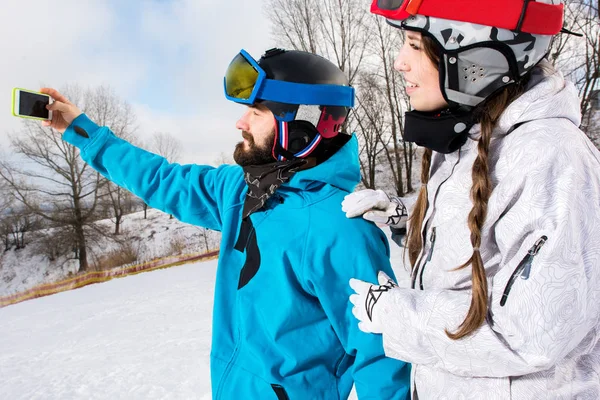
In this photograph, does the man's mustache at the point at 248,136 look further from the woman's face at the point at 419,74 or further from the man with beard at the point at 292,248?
the woman's face at the point at 419,74

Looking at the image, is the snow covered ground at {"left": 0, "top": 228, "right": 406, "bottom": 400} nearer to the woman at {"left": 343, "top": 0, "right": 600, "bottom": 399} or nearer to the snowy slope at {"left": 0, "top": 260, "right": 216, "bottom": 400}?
the snowy slope at {"left": 0, "top": 260, "right": 216, "bottom": 400}

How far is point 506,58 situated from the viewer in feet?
3.57

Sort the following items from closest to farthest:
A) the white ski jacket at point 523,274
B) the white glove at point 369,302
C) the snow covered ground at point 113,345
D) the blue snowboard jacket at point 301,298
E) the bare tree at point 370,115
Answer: the white ski jacket at point 523,274, the white glove at point 369,302, the blue snowboard jacket at point 301,298, the snow covered ground at point 113,345, the bare tree at point 370,115

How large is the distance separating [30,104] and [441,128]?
1.87 meters

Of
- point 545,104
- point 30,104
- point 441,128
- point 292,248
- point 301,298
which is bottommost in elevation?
point 301,298

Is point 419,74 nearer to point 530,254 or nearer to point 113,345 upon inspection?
point 530,254

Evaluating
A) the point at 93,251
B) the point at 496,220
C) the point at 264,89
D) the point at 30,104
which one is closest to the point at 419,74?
the point at 496,220

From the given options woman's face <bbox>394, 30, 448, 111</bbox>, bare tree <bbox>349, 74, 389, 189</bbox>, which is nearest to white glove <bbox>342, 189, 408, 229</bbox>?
woman's face <bbox>394, 30, 448, 111</bbox>

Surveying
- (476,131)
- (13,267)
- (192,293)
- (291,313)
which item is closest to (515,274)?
(476,131)

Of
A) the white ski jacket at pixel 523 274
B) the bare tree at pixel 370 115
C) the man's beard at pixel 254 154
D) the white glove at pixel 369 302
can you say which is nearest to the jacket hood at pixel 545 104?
the white ski jacket at pixel 523 274

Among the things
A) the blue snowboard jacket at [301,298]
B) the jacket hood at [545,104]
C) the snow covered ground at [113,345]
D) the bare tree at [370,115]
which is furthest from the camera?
the bare tree at [370,115]

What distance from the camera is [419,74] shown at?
1.22 m

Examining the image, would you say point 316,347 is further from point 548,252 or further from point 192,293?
point 192,293

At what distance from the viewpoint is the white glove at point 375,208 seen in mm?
1524
